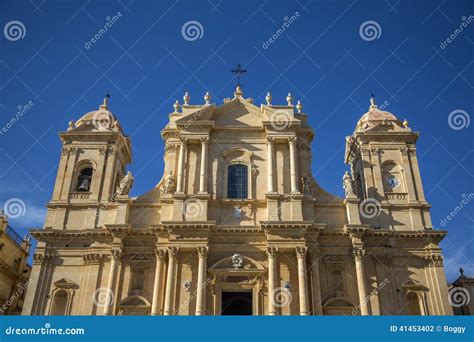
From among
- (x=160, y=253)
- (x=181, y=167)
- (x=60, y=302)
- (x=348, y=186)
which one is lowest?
(x=60, y=302)

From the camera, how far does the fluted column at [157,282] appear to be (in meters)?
20.8

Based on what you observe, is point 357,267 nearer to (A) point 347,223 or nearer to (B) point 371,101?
(A) point 347,223

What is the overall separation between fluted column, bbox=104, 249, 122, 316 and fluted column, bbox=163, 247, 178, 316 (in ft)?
8.71

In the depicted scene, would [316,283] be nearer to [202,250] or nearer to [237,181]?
[202,250]

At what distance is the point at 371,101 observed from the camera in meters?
29.8

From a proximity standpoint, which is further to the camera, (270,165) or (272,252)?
(270,165)

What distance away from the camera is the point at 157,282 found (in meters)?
21.4

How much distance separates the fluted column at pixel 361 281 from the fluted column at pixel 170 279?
878cm

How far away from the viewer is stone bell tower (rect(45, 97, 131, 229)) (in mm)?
24125

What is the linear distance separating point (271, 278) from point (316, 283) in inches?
88.4

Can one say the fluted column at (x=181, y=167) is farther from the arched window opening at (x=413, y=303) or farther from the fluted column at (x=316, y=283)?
the arched window opening at (x=413, y=303)

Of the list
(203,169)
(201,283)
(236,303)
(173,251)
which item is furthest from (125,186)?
(236,303)

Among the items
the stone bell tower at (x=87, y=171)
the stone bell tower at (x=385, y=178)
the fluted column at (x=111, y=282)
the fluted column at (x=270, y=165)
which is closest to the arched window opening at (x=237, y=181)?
the fluted column at (x=270, y=165)

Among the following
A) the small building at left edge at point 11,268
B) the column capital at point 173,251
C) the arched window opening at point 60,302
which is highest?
the small building at left edge at point 11,268
